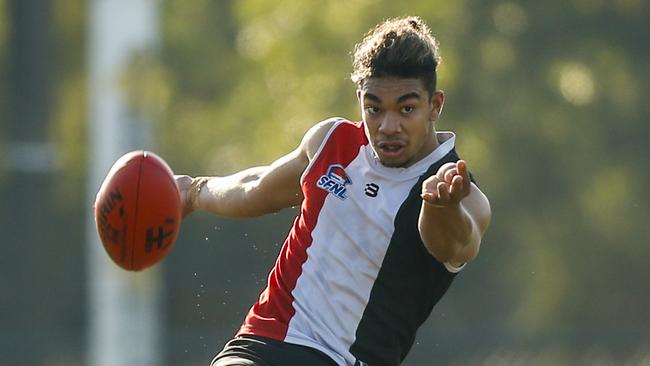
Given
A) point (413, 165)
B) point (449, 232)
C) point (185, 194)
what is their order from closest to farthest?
point (449, 232)
point (413, 165)
point (185, 194)

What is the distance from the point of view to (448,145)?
24.1ft

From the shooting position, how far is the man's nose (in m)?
7.11

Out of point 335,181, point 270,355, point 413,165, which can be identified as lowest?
point 270,355

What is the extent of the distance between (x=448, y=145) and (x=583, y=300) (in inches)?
639

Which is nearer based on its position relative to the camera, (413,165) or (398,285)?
(398,285)

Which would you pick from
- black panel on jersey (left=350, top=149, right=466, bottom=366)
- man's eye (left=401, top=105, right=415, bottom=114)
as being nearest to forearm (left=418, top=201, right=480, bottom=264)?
black panel on jersey (left=350, top=149, right=466, bottom=366)

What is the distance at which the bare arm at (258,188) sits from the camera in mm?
7625

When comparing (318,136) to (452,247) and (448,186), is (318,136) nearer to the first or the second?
(452,247)

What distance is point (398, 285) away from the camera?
23.4 ft

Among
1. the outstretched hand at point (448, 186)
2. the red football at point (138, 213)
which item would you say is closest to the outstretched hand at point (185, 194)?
the red football at point (138, 213)

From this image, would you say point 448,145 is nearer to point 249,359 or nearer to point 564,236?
point 249,359

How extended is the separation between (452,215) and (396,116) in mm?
605

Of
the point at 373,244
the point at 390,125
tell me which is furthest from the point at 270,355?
the point at 390,125

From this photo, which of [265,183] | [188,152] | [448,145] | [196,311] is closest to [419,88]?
[448,145]
